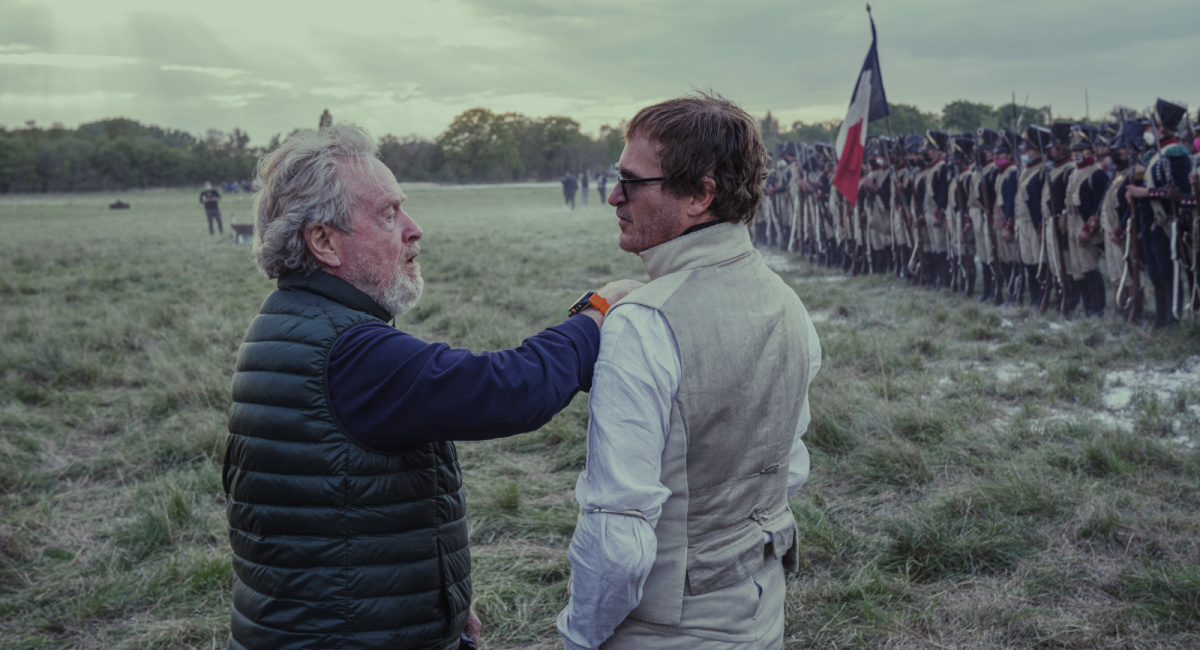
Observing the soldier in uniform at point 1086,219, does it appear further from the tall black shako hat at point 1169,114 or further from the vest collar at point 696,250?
the vest collar at point 696,250

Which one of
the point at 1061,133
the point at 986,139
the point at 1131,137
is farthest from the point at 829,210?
the point at 1131,137

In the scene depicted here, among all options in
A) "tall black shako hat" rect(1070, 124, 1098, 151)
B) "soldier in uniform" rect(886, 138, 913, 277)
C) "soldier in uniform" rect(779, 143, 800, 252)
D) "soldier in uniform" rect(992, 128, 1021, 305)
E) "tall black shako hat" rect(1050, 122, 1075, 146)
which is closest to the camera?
"tall black shako hat" rect(1070, 124, 1098, 151)

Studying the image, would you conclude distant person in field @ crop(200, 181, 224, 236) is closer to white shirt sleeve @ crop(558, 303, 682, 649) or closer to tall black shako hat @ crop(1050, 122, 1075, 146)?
tall black shako hat @ crop(1050, 122, 1075, 146)

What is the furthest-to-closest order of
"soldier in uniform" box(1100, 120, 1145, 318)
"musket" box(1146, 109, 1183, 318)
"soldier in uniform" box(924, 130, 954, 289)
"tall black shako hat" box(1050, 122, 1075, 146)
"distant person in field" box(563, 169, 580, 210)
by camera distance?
"distant person in field" box(563, 169, 580, 210) → "soldier in uniform" box(924, 130, 954, 289) → "tall black shako hat" box(1050, 122, 1075, 146) → "soldier in uniform" box(1100, 120, 1145, 318) → "musket" box(1146, 109, 1183, 318)

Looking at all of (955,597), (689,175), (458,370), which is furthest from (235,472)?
(955,597)

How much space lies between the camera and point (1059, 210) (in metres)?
10.1

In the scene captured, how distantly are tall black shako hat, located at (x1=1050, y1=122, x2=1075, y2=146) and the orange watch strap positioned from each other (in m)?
10.2

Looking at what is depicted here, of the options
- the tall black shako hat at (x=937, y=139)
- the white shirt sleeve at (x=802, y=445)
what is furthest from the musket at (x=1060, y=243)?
the white shirt sleeve at (x=802, y=445)

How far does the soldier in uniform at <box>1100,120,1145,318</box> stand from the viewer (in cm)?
923

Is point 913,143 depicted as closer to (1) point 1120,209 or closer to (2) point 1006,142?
(2) point 1006,142

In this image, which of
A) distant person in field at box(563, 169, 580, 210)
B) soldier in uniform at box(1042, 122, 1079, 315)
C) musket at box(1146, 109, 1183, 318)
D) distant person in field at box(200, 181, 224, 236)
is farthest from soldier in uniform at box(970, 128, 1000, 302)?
distant person in field at box(563, 169, 580, 210)

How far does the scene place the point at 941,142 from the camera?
43.3ft

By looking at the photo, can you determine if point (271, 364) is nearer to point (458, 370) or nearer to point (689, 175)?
point (458, 370)

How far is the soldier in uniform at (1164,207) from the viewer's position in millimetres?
8547
